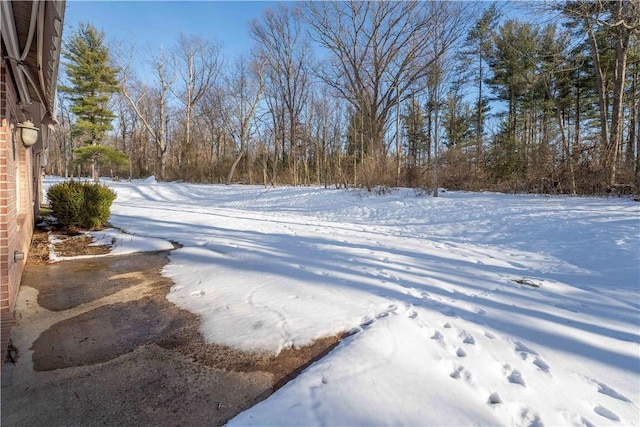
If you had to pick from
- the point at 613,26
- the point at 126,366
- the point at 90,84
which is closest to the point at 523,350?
the point at 126,366

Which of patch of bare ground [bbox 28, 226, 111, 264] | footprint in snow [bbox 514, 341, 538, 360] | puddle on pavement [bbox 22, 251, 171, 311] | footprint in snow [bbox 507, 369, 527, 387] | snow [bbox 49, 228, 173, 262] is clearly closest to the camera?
footprint in snow [bbox 507, 369, 527, 387]

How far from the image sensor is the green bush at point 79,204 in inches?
283

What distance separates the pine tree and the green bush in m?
16.8

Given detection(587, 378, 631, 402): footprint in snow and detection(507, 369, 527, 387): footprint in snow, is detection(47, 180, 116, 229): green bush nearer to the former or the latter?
detection(507, 369, 527, 387): footprint in snow

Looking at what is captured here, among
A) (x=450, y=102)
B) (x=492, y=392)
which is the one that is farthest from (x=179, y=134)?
(x=492, y=392)

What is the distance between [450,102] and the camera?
85.7ft

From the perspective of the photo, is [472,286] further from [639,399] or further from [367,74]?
[367,74]

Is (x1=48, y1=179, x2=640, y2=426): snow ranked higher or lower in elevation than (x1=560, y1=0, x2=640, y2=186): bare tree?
lower

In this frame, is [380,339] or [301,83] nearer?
[380,339]

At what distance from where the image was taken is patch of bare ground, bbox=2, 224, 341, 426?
1.98m

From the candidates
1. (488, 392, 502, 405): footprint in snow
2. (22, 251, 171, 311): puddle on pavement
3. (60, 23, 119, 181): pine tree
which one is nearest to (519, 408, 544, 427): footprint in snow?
(488, 392, 502, 405): footprint in snow

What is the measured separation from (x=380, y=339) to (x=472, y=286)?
2132 millimetres

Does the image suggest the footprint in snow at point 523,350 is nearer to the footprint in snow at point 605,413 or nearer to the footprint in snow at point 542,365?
the footprint in snow at point 542,365

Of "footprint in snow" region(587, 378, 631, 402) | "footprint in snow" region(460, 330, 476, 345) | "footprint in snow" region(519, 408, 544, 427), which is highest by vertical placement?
"footprint in snow" region(460, 330, 476, 345)
